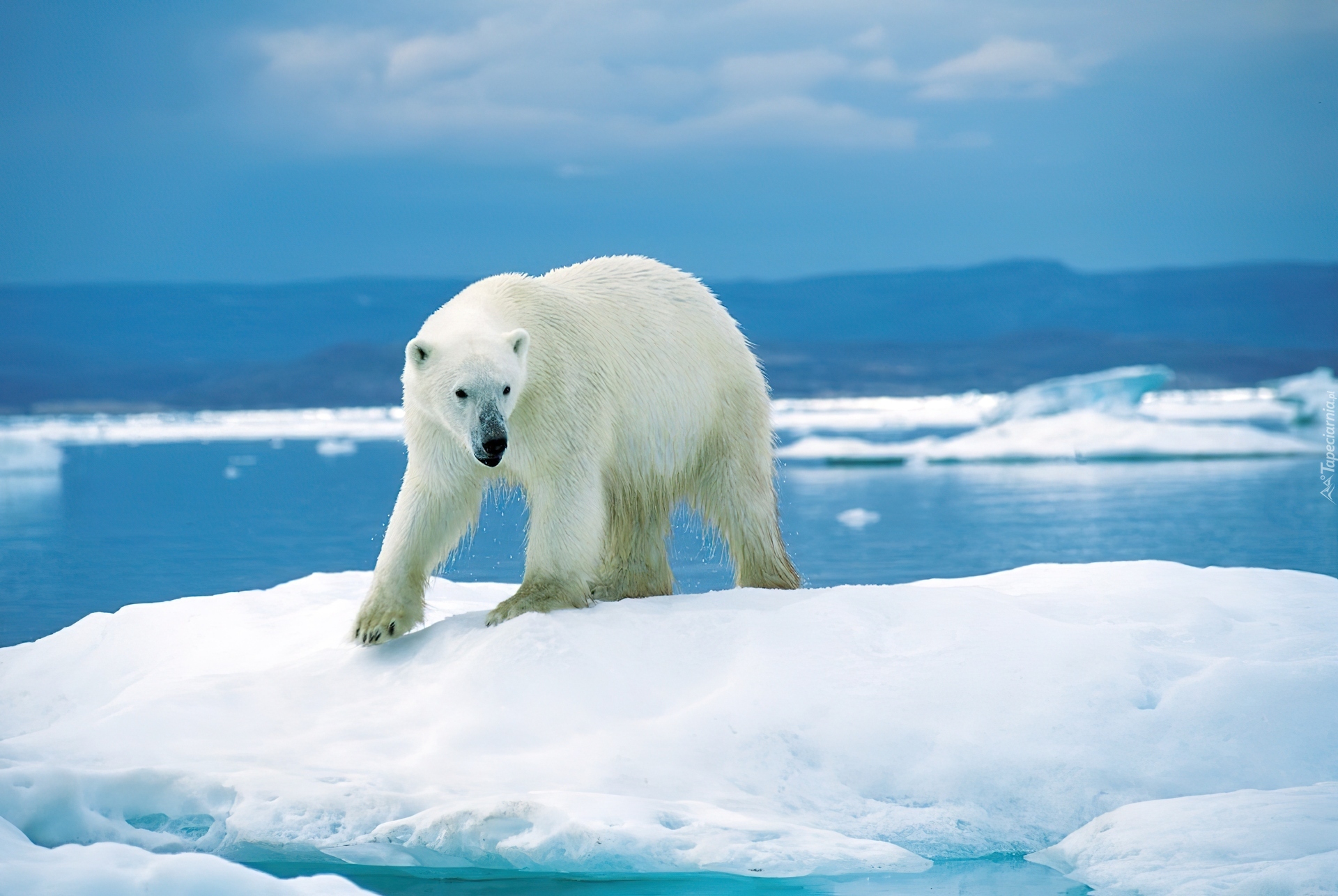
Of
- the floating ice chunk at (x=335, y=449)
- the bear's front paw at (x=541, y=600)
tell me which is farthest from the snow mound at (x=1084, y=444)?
the bear's front paw at (x=541, y=600)

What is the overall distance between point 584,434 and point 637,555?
3.38 feet

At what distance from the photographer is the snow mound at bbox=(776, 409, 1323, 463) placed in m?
23.7

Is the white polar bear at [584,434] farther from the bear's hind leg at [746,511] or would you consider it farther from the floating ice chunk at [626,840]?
the floating ice chunk at [626,840]

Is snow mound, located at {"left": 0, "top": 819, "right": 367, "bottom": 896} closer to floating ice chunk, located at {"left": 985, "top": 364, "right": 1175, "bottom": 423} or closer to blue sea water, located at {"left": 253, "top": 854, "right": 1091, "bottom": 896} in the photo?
blue sea water, located at {"left": 253, "top": 854, "right": 1091, "bottom": 896}

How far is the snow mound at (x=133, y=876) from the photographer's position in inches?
115

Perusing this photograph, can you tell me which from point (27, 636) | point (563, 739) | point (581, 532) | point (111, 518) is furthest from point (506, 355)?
point (111, 518)

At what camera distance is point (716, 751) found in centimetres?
396

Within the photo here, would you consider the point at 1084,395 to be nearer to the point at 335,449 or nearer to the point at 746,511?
the point at 335,449

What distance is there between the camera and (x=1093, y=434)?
25.1m

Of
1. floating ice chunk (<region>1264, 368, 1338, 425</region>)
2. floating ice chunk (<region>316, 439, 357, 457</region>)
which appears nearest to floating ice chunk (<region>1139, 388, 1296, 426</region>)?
floating ice chunk (<region>1264, 368, 1338, 425</region>)

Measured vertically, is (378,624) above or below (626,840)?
above

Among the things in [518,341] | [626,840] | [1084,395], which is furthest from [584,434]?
[1084,395]

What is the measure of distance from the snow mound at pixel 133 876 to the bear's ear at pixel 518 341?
213 centimetres

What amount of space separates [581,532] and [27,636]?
4.76 metres
